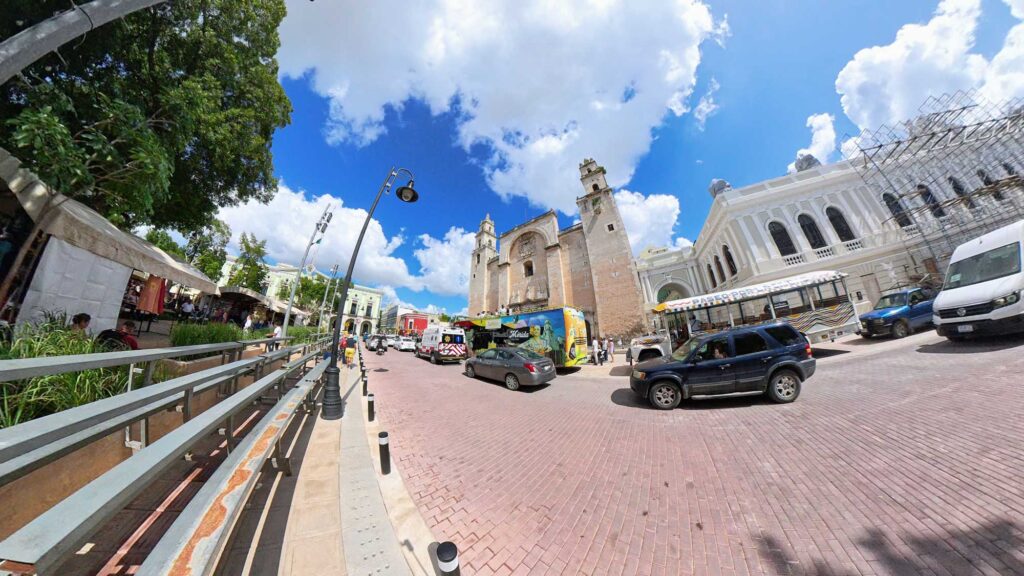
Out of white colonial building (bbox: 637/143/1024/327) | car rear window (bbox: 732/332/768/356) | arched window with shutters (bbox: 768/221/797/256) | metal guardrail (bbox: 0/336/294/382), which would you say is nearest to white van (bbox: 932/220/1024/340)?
car rear window (bbox: 732/332/768/356)

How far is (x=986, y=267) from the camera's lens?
6781 millimetres

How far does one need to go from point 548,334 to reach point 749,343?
7853 mm

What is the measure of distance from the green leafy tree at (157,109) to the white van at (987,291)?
16.3 meters

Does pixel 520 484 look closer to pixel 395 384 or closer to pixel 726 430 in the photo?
pixel 726 430

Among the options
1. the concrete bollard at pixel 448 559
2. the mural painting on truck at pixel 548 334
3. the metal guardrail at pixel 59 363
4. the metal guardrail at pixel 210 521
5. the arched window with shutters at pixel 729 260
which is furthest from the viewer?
the arched window with shutters at pixel 729 260

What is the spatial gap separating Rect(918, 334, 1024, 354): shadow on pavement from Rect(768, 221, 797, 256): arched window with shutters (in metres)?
9.66

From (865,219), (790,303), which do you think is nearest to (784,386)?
(790,303)

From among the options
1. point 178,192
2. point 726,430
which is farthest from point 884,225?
point 178,192

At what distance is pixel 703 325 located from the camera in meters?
10.7

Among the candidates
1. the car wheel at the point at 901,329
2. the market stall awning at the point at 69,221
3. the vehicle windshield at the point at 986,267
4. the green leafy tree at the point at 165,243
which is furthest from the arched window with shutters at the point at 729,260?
the green leafy tree at the point at 165,243

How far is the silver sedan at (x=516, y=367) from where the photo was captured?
28.9 ft

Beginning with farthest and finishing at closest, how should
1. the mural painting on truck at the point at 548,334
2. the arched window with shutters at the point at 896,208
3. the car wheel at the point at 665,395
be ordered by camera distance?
1. the arched window with shutters at the point at 896,208
2. the mural painting on truck at the point at 548,334
3. the car wheel at the point at 665,395

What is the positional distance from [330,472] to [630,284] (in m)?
19.1

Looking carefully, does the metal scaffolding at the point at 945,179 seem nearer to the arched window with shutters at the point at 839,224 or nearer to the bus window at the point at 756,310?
the arched window with shutters at the point at 839,224
